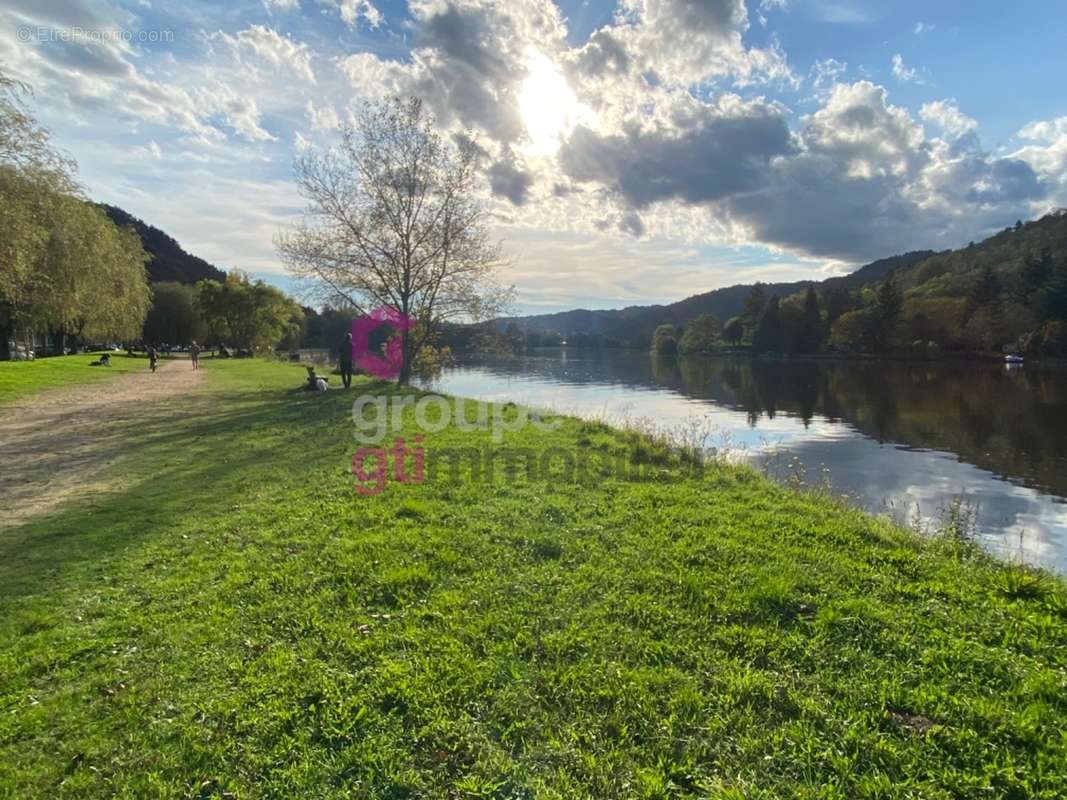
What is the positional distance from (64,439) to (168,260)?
115m

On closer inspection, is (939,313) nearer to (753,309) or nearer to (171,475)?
(753,309)

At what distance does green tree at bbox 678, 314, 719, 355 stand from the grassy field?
11129 cm

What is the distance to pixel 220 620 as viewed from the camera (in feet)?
14.3

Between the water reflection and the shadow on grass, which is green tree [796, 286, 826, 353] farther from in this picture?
the shadow on grass

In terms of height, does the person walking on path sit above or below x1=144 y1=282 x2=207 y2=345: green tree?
below

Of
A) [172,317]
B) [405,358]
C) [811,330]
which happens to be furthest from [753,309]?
[172,317]

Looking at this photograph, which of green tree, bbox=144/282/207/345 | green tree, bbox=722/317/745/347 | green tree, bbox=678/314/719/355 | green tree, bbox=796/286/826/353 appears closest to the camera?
green tree, bbox=144/282/207/345

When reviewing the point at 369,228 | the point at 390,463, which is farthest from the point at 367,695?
the point at 369,228

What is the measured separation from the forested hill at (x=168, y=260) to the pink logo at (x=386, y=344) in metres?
83.7

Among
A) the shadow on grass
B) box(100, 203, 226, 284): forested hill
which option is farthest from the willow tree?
box(100, 203, 226, 284): forested hill

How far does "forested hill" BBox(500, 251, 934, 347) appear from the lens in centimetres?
15462

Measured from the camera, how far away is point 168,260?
105 meters

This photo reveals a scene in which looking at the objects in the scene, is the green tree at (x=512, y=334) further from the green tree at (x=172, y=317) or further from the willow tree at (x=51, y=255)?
the green tree at (x=172, y=317)

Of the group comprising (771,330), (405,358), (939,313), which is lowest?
(405,358)
